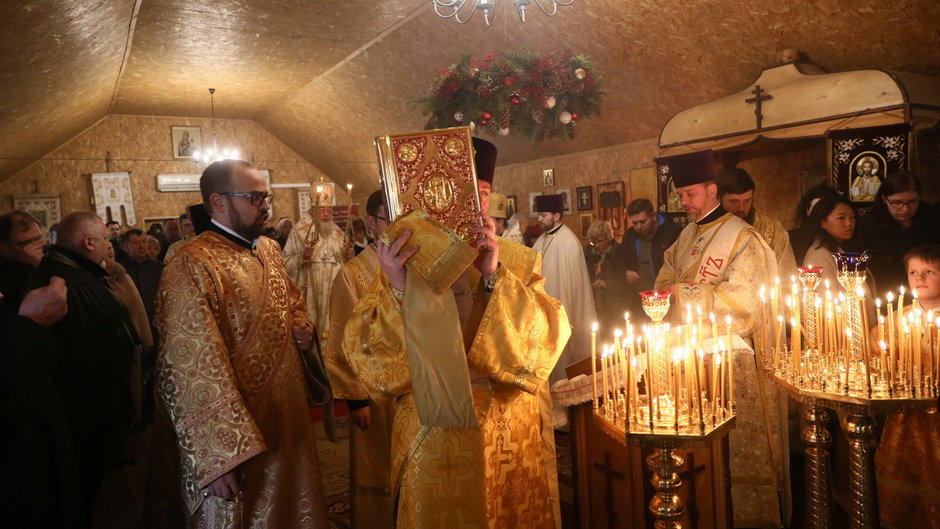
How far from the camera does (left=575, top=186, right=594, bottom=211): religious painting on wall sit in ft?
32.3

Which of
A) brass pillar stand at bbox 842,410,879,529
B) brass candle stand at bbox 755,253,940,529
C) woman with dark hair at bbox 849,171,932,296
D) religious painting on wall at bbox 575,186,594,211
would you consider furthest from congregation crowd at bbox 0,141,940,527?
religious painting on wall at bbox 575,186,594,211

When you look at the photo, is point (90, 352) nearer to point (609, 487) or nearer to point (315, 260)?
point (609, 487)

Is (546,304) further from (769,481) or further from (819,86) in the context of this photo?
(819,86)

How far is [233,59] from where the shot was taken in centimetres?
986

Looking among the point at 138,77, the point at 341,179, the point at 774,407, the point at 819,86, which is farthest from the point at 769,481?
the point at 341,179

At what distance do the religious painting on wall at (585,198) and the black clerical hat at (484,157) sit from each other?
26.0 ft

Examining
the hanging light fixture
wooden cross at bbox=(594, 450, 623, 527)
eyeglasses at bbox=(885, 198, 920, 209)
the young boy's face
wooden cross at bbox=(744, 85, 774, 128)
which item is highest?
the hanging light fixture

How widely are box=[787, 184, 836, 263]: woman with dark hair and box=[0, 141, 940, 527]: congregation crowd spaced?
Result: 0.60m

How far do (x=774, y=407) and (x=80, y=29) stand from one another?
6802 millimetres

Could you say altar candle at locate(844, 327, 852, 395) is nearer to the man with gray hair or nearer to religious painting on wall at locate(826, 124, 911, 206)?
religious painting on wall at locate(826, 124, 911, 206)

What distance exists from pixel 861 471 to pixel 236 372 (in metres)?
2.31

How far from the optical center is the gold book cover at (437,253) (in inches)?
67.0

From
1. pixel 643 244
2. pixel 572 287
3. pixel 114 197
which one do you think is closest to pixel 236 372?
pixel 572 287

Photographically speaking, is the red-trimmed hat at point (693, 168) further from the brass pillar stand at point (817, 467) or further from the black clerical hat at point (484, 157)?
the black clerical hat at point (484, 157)
